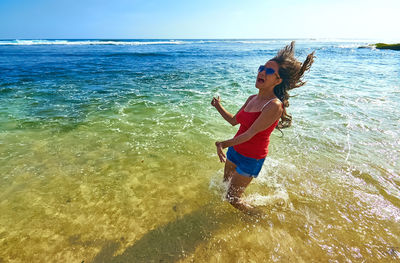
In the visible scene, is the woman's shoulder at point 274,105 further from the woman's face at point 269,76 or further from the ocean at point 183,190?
the ocean at point 183,190

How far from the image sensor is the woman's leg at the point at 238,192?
340cm

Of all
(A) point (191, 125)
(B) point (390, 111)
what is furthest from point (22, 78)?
(B) point (390, 111)

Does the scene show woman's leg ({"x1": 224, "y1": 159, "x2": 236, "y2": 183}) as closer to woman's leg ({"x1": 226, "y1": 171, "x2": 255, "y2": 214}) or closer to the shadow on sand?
woman's leg ({"x1": 226, "y1": 171, "x2": 255, "y2": 214})

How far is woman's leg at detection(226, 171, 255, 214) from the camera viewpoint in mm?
3401

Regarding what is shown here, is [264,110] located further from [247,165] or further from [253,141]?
[247,165]

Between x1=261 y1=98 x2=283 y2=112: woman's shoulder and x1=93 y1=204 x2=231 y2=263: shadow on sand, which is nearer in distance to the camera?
x1=261 y1=98 x2=283 y2=112: woman's shoulder

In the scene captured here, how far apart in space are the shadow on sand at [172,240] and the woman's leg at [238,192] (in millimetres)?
280

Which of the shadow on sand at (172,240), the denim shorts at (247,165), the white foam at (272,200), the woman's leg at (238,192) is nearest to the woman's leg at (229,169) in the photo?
the woman's leg at (238,192)

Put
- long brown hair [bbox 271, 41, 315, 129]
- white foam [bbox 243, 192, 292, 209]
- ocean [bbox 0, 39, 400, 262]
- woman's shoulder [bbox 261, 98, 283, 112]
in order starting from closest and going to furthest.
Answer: woman's shoulder [bbox 261, 98, 283, 112], long brown hair [bbox 271, 41, 315, 129], ocean [bbox 0, 39, 400, 262], white foam [bbox 243, 192, 292, 209]

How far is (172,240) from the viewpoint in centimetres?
314

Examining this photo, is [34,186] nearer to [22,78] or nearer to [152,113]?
[152,113]

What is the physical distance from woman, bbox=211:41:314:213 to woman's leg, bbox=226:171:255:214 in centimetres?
2

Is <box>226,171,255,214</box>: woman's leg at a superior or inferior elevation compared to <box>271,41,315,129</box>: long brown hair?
inferior

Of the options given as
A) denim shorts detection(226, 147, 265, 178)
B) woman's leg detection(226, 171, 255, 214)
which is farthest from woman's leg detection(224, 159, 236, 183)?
denim shorts detection(226, 147, 265, 178)
